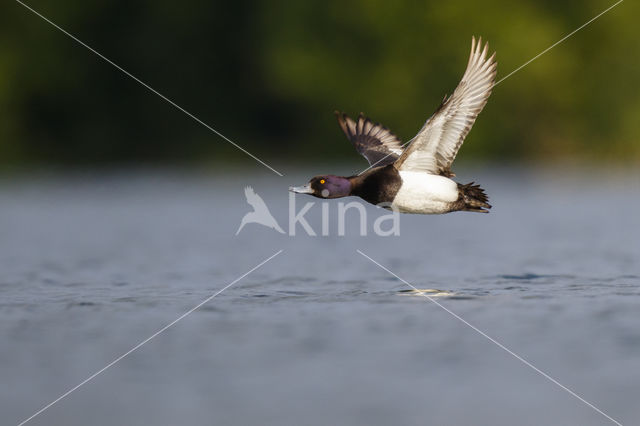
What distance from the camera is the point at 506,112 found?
98.8 feet

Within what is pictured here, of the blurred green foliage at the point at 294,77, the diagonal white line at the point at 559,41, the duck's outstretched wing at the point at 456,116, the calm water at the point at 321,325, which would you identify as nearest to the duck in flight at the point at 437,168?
the duck's outstretched wing at the point at 456,116

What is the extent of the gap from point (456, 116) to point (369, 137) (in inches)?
95.5

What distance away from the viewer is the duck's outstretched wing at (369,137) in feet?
39.0

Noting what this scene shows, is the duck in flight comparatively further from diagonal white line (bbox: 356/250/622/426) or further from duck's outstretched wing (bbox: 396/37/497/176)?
diagonal white line (bbox: 356/250/622/426)

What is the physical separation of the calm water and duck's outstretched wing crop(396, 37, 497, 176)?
136cm

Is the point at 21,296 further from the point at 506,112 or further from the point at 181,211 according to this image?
the point at 506,112

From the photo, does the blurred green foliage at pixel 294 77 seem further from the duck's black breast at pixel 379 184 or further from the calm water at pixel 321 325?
the duck's black breast at pixel 379 184

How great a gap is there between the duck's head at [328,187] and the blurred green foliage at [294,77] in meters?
18.6

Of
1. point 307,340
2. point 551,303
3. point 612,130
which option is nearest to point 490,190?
point 612,130

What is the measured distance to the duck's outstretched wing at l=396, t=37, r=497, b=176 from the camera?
971 centimetres

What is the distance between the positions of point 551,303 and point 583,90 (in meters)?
22.0

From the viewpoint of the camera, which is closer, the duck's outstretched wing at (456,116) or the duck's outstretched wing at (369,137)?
the duck's outstretched wing at (456,116)

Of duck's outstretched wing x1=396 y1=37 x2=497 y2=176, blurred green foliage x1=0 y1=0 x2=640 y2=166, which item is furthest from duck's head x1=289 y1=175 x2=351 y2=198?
blurred green foliage x1=0 y1=0 x2=640 y2=166

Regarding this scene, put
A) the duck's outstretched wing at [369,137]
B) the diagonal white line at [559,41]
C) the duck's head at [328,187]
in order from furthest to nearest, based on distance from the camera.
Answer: the diagonal white line at [559,41]
the duck's outstretched wing at [369,137]
the duck's head at [328,187]
